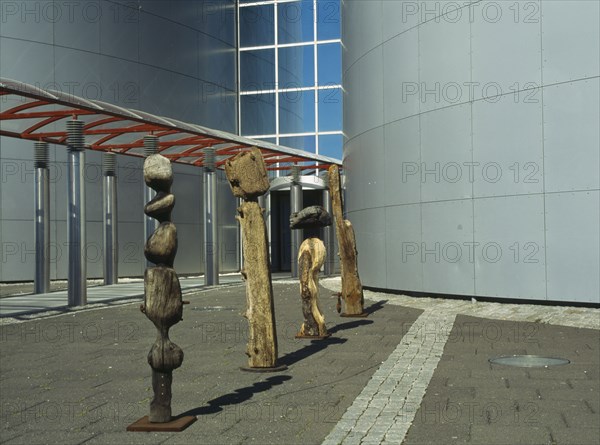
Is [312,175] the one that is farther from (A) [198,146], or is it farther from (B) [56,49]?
(B) [56,49]

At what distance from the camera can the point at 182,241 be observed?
31375 mm

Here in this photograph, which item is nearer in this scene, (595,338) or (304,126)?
(595,338)

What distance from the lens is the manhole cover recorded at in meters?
8.90

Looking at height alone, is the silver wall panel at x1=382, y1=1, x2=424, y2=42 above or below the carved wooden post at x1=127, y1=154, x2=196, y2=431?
above

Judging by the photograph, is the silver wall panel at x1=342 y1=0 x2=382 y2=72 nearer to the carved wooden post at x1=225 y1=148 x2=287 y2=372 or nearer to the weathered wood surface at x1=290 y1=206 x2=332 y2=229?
the weathered wood surface at x1=290 y1=206 x2=332 y2=229

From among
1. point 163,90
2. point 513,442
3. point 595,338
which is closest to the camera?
point 513,442

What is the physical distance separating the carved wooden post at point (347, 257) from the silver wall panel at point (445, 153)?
3255 millimetres

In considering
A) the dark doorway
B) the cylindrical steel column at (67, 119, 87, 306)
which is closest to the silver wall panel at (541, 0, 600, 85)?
the cylindrical steel column at (67, 119, 87, 306)

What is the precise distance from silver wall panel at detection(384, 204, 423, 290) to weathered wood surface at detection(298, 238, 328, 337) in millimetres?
6756

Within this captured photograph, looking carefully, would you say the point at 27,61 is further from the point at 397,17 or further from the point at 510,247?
the point at 510,247

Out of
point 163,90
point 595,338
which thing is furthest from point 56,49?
point 595,338

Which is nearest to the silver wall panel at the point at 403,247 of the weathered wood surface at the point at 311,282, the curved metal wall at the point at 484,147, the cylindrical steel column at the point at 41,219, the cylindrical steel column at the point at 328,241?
the curved metal wall at the point at 484,147

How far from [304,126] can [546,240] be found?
68.7 feet

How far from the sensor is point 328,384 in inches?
313
